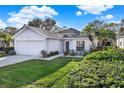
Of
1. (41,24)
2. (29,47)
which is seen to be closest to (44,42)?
(29,47)

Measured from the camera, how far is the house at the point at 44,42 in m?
17.9

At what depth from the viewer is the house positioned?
17.9 m

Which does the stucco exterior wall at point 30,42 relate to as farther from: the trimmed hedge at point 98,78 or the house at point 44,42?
the trimmed hedge at point 98,78

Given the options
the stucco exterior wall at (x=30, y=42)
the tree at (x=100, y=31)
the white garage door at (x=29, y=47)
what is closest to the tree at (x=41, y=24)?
the stucco exterior wall at (x=30, y=42)

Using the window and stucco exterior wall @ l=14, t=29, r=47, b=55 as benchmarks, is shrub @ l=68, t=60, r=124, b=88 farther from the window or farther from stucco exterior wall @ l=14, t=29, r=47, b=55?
the window

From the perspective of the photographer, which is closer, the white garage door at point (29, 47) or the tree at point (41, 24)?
the tree at point (41, 24)

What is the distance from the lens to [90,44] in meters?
20.5

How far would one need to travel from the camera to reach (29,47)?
58.5 ft

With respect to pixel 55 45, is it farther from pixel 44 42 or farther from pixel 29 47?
pixel 29 47
